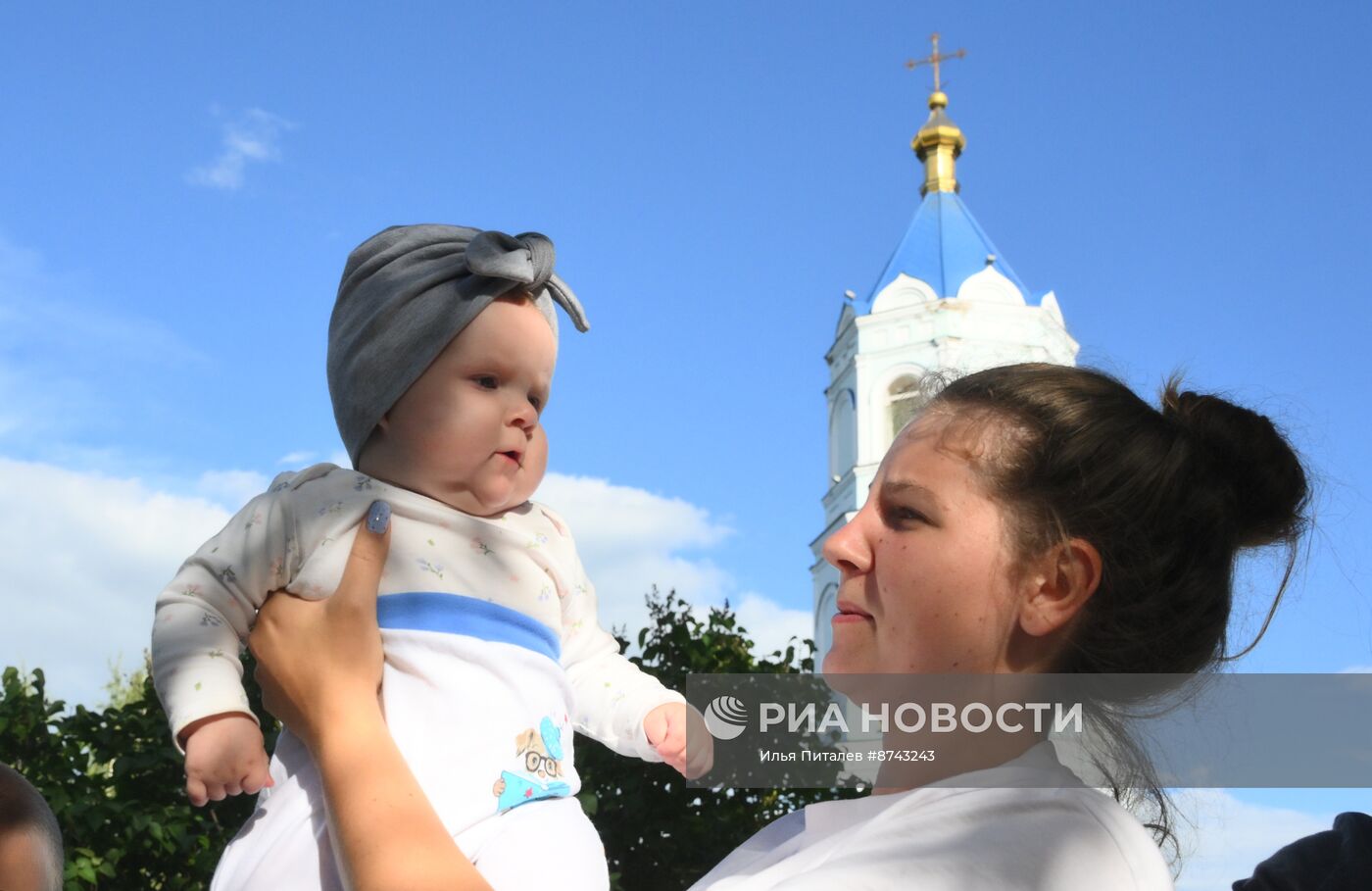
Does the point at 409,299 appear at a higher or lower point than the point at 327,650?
higher

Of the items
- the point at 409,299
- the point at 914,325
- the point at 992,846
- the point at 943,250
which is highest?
the point at 943,250

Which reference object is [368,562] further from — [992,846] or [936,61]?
[936,61]

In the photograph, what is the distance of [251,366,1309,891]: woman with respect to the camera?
61.6 inches

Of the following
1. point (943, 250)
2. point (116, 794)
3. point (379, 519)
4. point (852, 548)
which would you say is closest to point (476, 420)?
point (379, 519)

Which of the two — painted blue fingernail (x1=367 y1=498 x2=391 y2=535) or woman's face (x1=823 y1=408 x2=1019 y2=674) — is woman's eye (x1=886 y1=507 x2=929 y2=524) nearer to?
woman's face (x1=823 y1=408 x2=1019 y2=674)

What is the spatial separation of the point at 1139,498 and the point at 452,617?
1.06 metres

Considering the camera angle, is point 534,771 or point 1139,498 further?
point 534,771

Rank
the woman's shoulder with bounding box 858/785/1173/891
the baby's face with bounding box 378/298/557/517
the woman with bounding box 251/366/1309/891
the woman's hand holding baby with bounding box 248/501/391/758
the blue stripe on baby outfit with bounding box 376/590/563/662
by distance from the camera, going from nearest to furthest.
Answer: the woman's shoulder with bounding box 858/785/1173/891 → the woman with bounding box 251/366/1309/891 → the woman's hand holding baby with bounding box 248/501/391/758 → the blue stripe on baby outfit with bounding box 376/590/563/662 → the baby's face with bounding box 378/298/557/517

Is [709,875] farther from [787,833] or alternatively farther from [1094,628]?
[1094,628]

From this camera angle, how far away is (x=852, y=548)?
→ 163 cm

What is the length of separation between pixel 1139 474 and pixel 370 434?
1.26 metres

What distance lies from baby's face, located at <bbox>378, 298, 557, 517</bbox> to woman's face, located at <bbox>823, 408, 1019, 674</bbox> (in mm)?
734

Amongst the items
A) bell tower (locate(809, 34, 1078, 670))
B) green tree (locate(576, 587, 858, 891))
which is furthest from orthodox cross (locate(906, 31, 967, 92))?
green tree (locate(576, 587, 858, 891))

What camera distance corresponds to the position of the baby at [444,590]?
186 cm
